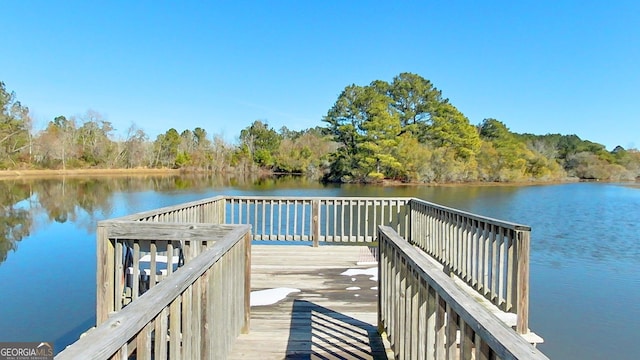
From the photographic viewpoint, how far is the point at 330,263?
204 inches

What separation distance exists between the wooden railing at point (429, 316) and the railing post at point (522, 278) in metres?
1.14

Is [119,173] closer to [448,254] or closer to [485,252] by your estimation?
[448,254]

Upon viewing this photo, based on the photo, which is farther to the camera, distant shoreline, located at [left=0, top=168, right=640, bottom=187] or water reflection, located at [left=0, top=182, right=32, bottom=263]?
distant shoreline, located at [left=0, top=168, right=640, bottom=187]

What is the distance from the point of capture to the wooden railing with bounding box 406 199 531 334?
3.00 metres

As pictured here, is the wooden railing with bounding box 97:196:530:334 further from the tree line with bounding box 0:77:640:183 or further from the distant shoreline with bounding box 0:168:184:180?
the distant shoreline with bounding box 0:168:184:180

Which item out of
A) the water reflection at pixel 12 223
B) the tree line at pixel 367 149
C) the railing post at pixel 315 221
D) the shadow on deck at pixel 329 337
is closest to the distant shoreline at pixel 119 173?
the tree line at pixel 367 149

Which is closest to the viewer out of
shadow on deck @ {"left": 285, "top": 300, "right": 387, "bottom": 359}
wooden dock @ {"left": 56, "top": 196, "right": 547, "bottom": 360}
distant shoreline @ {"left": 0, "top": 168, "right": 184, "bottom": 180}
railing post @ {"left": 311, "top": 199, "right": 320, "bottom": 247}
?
wooden dock @ {"left": 56, "top": 196, "right": 547, "bottom": 360}

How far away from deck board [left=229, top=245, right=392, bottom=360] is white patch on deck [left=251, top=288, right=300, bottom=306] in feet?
0.23

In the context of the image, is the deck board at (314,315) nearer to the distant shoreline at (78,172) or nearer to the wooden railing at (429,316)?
the wooden railing at (429,316)

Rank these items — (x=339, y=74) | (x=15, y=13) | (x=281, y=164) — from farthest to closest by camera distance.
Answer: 1. (x=281, y=164)
2. (x=339, y=74)
3. (x=15, y=13)

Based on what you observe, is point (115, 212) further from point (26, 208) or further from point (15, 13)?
point (15, 13)

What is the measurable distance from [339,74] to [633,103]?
25.0 meters

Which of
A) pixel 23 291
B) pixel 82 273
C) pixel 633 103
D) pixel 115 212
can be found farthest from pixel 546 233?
pixel 633 103

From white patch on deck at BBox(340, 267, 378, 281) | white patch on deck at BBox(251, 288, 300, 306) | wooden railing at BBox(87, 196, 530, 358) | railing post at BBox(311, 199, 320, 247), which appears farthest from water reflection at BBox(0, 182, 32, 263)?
white patch on deck at BBox(340, 267, 378, 281)
